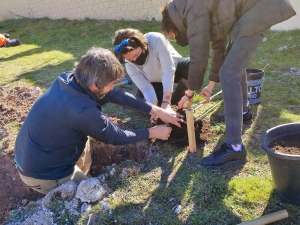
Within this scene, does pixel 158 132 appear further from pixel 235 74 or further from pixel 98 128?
pixel 235 74

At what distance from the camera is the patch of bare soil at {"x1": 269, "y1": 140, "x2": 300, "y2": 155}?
2.54 metres

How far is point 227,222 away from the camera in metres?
2.47

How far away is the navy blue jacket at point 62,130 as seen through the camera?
2.40m

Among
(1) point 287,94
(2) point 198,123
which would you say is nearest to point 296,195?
(2) point 198,123

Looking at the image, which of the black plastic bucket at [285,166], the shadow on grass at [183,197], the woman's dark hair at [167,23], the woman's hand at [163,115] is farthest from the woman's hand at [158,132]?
the woman's dark hair at [167,23]

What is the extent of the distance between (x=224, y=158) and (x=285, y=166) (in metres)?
0.69

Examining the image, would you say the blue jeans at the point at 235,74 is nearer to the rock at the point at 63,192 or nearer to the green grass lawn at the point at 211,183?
the green grass lawn at the point at 211,183

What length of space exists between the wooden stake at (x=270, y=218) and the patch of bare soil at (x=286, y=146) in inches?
18.8

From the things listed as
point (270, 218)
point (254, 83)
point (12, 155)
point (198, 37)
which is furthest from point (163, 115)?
point (12, 155)

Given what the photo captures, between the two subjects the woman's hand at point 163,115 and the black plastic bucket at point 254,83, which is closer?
the woman's hand at point 163,115

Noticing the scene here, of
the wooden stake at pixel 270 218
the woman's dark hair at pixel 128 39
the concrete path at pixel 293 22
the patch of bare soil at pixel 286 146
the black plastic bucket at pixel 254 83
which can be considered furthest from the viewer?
the concrete path at pixel 293 22

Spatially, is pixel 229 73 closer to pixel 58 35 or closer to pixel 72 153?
pixel 72 153

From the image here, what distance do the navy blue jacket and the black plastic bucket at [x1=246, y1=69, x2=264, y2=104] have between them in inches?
72.8

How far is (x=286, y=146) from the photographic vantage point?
8.65 ft
